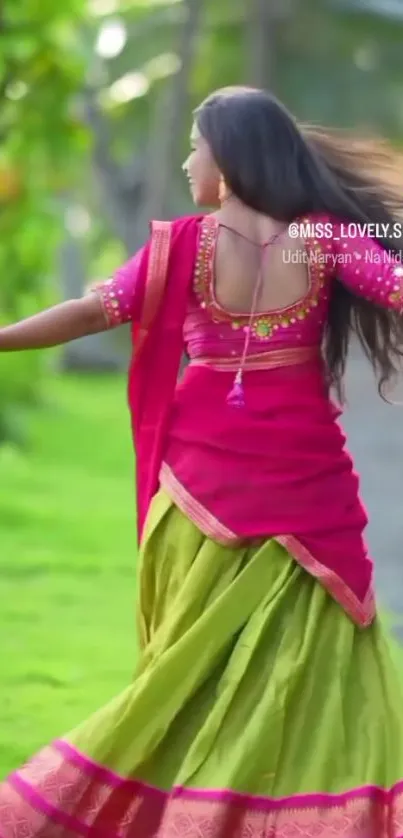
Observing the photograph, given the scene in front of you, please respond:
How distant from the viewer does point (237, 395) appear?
114 inches

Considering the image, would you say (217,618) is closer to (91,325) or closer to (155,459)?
(155,459)

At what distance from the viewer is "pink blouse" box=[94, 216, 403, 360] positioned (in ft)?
9.44

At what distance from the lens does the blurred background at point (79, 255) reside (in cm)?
498

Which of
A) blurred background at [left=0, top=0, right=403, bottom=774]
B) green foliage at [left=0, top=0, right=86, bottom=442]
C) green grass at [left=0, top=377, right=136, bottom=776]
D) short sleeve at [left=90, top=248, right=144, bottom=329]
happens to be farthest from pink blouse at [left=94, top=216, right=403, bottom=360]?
green foliage at [left=0, top=0, right=86, bottom=442]

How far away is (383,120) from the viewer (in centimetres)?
1984

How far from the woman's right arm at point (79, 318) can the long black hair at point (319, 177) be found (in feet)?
0.96

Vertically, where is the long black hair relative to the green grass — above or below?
above

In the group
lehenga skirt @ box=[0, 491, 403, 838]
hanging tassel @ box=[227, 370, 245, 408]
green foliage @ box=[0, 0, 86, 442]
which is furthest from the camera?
green foliage @ box=[0, 0, 86, 442]

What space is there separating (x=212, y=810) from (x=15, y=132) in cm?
725

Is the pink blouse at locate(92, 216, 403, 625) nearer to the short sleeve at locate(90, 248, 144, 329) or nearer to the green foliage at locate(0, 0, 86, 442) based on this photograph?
the short sleeve at locate(90, 248, 144, 329)

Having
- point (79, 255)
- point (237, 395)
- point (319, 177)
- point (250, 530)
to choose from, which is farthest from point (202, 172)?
point (79, 255)

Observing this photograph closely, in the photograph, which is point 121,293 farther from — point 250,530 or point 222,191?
point 250,530

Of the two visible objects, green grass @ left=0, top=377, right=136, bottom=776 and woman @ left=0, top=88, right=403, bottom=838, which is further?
green grass @ left=0, top=377, right=136, bottom=776

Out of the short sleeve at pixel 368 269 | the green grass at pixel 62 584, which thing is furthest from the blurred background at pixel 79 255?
the short sleeve at pixel 368 269
